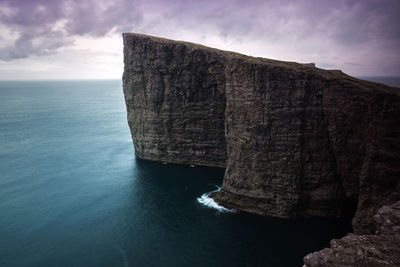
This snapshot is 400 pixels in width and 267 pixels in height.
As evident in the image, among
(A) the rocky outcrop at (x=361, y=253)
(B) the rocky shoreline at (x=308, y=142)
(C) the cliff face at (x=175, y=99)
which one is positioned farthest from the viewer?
(C) the cliff face at (x=175, y=99)

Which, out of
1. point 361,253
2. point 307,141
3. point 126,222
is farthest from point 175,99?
point 361,253

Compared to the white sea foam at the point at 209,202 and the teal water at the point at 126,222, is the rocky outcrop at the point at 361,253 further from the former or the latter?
the white sea foam at the point at 209,202

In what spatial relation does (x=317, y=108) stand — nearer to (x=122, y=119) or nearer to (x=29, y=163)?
(x=29, y=163)

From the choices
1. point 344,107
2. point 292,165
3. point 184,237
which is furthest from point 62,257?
point 344,107

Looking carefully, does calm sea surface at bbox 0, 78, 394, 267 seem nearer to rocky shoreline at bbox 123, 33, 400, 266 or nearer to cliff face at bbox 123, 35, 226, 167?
rocky shoreline at bbox 123, 33, 400, 266

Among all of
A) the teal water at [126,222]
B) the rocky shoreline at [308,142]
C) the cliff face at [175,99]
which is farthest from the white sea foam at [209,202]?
the cliff face at [175,99]

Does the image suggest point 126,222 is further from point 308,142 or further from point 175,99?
point 308,142

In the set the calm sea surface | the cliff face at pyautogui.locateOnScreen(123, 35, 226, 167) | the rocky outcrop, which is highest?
the cliff face at pyautogui.locateOnScreen(123, 35, 226, 167)

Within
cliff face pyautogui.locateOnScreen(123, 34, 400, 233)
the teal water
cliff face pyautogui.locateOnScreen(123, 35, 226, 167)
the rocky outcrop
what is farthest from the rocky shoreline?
the rocky outcrop
